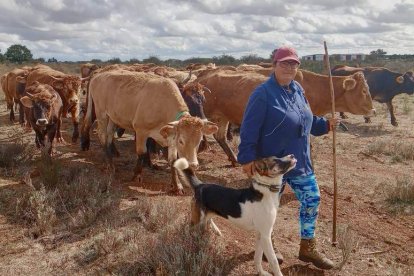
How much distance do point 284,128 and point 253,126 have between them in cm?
32

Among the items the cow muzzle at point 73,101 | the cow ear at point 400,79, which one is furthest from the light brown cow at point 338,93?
the cow ear at point 400,79

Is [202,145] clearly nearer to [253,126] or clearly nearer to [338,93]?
[338,93]

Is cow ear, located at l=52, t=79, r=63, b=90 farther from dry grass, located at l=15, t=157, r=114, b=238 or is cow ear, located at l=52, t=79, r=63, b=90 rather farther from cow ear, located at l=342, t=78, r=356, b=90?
cow ear, located at l=342, t=78, r=356, b=90

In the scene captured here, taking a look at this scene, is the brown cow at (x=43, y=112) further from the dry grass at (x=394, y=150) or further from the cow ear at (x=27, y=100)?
the dry grass at (x=394, y=150)

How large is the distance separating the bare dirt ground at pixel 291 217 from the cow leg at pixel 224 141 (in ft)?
0.70

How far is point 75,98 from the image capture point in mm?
11680

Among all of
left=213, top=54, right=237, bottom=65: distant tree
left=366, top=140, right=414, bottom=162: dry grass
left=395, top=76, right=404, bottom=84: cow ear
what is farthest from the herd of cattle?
left=213, top=54, right=237, bottom=65: distant tree

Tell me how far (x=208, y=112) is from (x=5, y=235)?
5.40 metres

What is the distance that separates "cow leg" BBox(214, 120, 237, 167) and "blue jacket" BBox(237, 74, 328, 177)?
495 centimetres

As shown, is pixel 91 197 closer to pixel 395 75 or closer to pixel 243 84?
pixel 243 84

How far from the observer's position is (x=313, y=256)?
4.70 m

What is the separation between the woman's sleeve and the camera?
4.14 metres

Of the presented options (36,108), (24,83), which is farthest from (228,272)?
(24,83)

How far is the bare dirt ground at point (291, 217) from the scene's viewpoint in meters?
4.89
